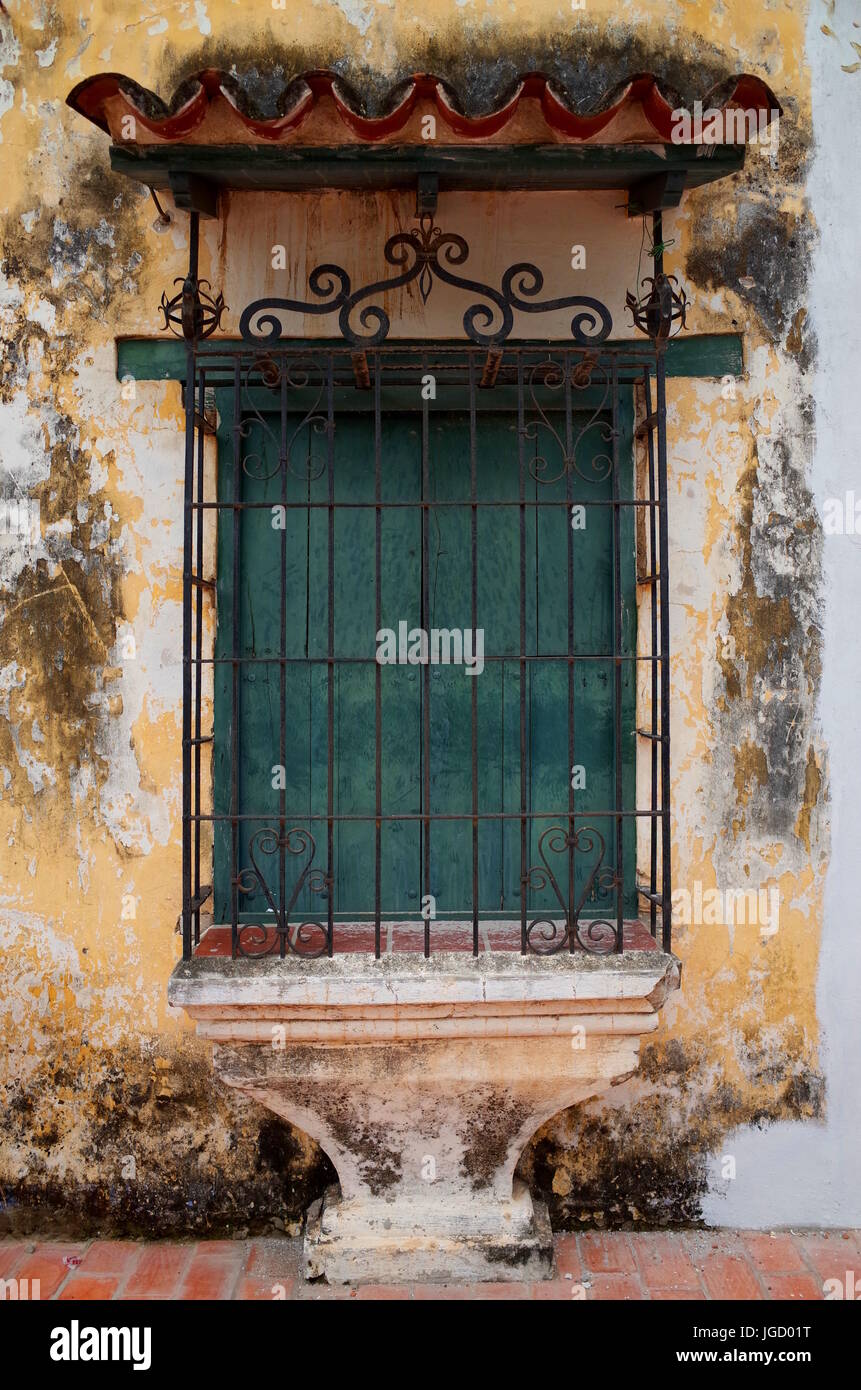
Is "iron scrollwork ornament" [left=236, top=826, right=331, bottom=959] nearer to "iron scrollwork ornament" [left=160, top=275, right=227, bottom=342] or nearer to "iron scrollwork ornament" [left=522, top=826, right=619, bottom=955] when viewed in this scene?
"iron scrollwork ornament" [left=522, top=826, right=619, bottom=955]

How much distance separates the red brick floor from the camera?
116 inches

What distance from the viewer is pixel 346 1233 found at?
2.98 metres

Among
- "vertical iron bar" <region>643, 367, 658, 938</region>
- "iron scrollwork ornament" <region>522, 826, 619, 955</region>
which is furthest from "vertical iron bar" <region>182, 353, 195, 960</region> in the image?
"vertical iron bar" <region>643, 367, 658, 938</region>

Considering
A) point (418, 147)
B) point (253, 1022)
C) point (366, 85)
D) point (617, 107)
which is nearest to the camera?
point (617, 107)

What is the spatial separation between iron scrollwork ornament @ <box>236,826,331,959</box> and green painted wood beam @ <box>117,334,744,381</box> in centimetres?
155

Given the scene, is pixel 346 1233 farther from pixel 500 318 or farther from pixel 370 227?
pixel 370 227

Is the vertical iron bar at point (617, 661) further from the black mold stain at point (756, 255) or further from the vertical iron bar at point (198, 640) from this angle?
the vertical iron bar at point (198, 640)

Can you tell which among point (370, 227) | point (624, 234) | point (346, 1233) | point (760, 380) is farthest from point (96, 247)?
point (346, 1233)

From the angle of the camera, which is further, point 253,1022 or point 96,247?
point 96,247

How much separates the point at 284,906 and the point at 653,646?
1.41m

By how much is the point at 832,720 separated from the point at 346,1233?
224 cm

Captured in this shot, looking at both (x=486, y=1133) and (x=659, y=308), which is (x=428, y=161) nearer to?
(x=659, y=308)

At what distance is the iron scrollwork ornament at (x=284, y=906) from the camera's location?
2824mm

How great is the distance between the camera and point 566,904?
3.19 m
